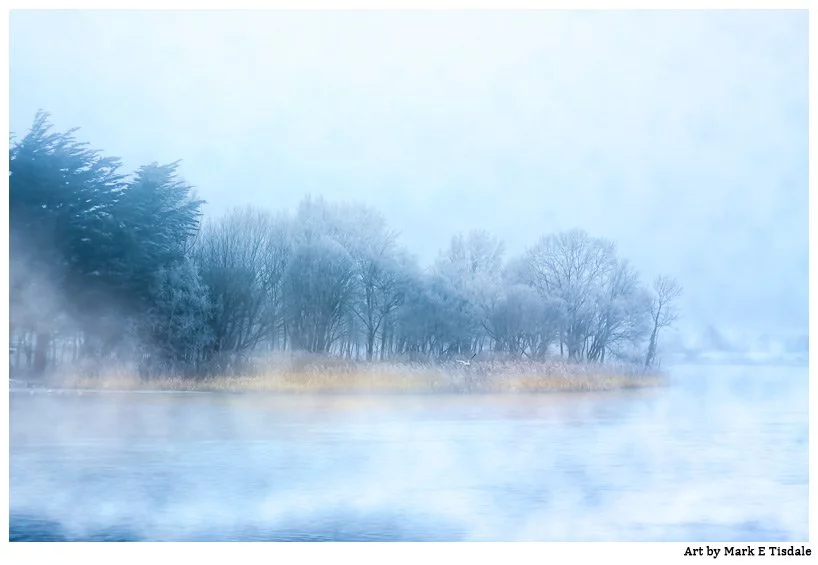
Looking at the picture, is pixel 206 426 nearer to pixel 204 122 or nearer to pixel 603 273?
pixel 204 122

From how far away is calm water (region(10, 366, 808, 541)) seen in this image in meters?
4.73

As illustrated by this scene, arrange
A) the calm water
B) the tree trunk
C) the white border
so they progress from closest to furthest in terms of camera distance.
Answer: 1. the white border
2. the calm water
3. the tree trunk

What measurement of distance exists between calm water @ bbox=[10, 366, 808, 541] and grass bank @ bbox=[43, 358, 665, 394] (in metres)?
0.07

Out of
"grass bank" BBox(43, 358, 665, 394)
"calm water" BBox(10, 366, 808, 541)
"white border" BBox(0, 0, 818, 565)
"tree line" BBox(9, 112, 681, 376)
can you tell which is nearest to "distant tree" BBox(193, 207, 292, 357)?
Result: "tree line" BBox(9, 112, 681, 376)

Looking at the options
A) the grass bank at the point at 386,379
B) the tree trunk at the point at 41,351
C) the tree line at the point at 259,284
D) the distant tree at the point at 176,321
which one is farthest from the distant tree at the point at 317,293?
the tree trunk at the point at 41,351

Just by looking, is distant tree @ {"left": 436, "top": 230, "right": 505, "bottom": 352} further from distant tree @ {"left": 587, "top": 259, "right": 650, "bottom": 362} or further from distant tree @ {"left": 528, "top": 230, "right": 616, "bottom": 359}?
distant tree @ {"left": 587, "top": 259, "right": 650, "bottom": 362}

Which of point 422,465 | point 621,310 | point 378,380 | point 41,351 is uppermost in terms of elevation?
point 621,310

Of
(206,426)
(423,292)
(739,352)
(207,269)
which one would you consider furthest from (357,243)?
(739,352)

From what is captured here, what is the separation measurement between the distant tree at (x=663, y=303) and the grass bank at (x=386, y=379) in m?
0.33

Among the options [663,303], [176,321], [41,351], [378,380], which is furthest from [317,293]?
[663,303]

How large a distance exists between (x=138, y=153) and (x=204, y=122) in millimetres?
414

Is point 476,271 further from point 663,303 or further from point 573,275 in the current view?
point 663,303

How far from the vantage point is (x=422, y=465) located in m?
5.09

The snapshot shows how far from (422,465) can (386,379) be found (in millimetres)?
582
